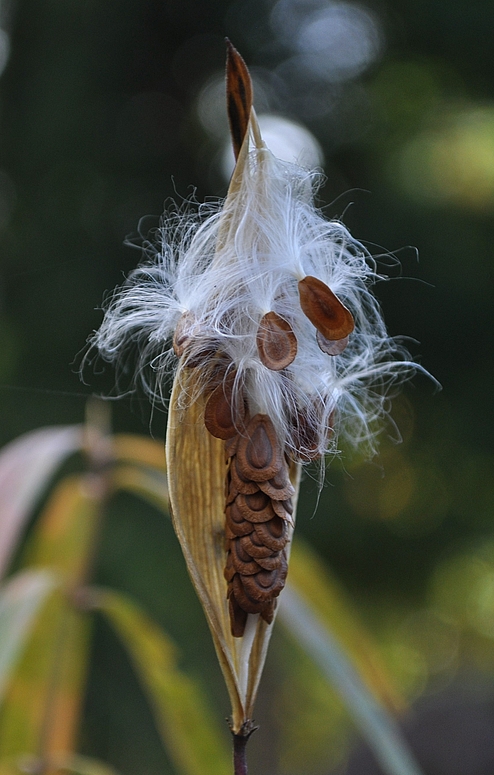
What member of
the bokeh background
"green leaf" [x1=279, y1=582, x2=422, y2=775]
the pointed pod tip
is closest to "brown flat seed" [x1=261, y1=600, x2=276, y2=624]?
the pointed pod tip

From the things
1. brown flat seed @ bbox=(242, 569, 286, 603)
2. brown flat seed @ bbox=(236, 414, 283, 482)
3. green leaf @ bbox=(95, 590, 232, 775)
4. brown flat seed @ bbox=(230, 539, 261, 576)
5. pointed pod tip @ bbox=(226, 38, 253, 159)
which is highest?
pointed pod tip @ bbox=(226, 38, 253, 159)

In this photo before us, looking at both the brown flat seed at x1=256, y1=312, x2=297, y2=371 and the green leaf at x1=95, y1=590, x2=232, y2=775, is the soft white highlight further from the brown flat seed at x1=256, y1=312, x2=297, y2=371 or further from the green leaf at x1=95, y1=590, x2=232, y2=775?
the green leaf at x1=95, y1=590, x2=232, y2=775

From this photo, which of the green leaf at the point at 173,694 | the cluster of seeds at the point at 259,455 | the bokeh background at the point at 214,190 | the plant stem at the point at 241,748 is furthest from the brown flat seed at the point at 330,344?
the bokeh background at the point at 214,190

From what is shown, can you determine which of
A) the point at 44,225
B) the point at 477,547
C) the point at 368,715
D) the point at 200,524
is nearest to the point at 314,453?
the point at 200,524

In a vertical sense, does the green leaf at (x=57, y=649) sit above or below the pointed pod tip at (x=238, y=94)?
below

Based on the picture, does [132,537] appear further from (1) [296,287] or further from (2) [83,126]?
(1) [296,287]

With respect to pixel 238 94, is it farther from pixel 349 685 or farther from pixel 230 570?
pixel 349 685

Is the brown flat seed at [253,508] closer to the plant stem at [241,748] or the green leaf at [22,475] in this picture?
the plant stem at [241,748]
